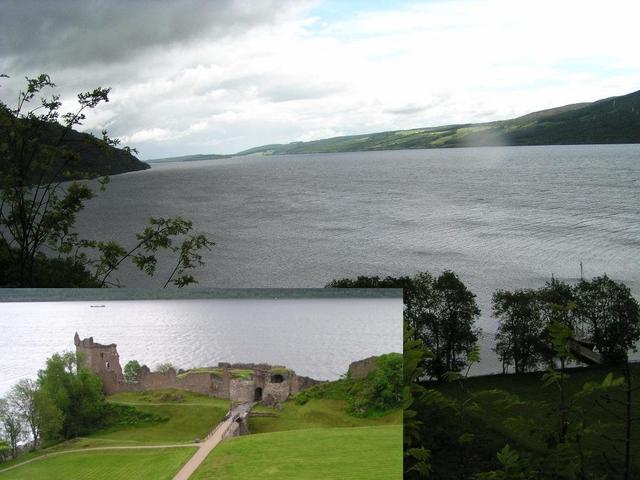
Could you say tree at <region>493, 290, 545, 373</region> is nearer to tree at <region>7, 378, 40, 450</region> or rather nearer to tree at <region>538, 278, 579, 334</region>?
tree at <region>538, 278, 579, 334</region>

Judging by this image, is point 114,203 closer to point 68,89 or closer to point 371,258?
point 68,89

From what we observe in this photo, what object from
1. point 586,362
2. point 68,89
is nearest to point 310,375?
point 586,362

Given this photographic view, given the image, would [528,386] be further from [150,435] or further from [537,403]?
[150,435]

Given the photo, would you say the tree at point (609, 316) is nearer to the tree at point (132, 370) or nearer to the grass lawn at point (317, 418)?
the grass lawn at point (317, 418)

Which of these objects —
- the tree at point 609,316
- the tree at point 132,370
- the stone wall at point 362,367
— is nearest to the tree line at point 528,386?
the tree at point 609,316

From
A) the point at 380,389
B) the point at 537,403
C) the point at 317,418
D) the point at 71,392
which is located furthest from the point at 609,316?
the point at 71,392

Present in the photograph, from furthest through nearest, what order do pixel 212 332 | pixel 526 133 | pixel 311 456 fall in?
1. pixel 526 133
2. pixel 212 332
3. pixel 311 456
